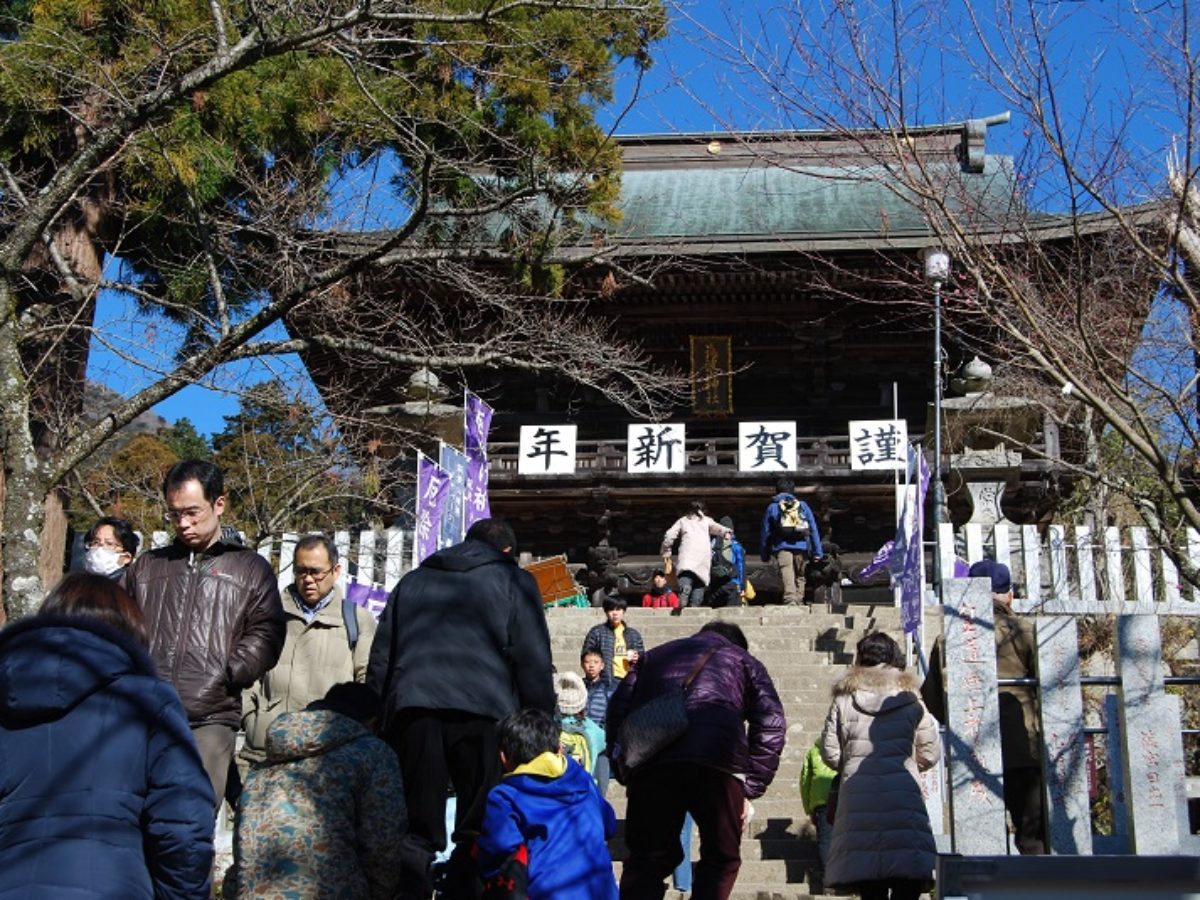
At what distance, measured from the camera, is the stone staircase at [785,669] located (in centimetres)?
784

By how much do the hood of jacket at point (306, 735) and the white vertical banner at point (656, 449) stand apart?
14700 millimetres

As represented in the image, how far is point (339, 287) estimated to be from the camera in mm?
13141

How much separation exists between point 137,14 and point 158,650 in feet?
25.4

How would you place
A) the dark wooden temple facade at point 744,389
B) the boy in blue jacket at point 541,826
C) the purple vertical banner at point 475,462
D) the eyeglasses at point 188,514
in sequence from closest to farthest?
the boy in blue jacket at point 541,826 → the eyeglasses at point 188,514 → the purple vertical banner at point 475,462 → the dark wooden temple facade at point 744,389

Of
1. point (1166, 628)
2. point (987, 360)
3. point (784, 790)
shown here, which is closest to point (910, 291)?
point (987, 360)

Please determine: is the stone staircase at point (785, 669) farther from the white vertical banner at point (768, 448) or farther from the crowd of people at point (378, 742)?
the white vertical banner at point (768, 448)

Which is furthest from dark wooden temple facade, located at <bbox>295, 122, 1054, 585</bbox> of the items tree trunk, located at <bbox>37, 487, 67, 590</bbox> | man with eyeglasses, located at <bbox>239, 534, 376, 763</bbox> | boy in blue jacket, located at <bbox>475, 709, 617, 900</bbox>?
boy in blue jacket, located at <bbox>475, 709, 617, 900</bbox>

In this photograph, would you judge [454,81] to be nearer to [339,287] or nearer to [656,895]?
[339,287]

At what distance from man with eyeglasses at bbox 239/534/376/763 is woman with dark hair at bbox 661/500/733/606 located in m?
8.04

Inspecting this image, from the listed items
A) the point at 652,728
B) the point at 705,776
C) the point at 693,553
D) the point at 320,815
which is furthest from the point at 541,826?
the point at 693,553

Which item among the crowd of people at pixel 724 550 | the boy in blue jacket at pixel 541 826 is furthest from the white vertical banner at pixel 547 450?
the boy in blue jacket at pixel 541 826

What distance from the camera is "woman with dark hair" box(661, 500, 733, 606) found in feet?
46.8

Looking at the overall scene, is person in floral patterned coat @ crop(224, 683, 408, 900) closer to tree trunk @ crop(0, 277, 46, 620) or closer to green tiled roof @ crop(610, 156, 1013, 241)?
tree trunk @ crop(0, 277, 46, 620)

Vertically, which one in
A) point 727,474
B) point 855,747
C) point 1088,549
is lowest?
point 855,747
